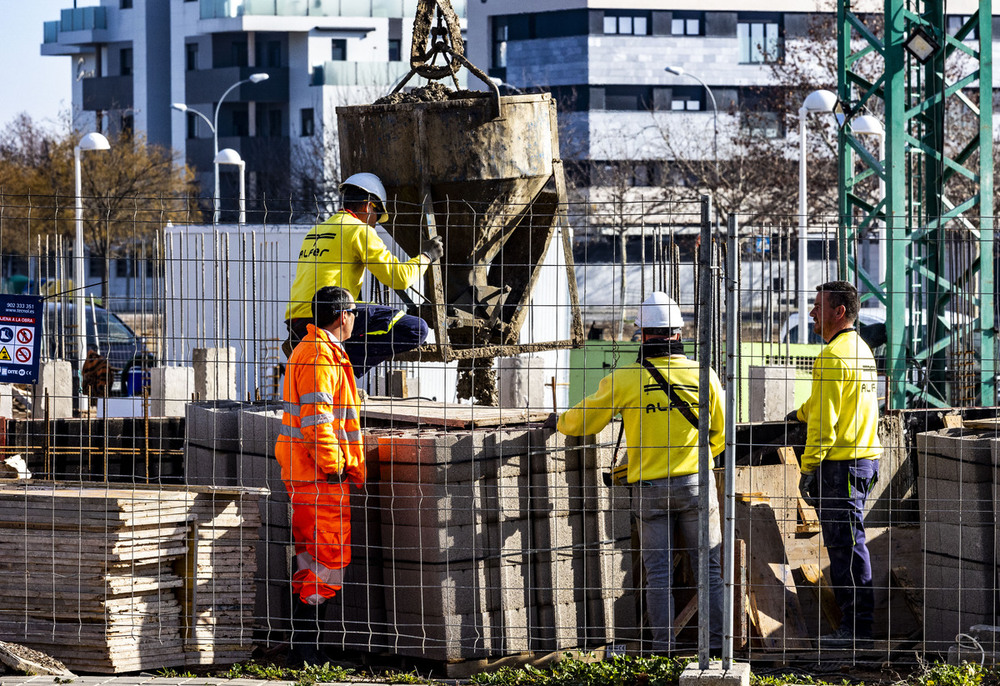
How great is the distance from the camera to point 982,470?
729 centimetres

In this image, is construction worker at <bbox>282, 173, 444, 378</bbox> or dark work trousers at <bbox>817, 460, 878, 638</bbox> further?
construction worker at <bbox>282, 173, 444, 378</bbox>

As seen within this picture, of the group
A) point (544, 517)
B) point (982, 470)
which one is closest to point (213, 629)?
point (544, 517)

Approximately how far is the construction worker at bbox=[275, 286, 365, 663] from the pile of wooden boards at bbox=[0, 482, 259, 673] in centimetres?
28

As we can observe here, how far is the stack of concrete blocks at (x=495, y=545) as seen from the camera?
275 inches

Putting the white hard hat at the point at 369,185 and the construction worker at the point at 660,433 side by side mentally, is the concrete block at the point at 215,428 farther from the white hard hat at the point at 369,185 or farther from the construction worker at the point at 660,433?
the construction worker at the point at 660,433

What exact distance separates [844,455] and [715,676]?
223 centimetres

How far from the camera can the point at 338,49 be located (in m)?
64.9

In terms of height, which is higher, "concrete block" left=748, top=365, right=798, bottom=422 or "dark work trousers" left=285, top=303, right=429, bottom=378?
"dark work trousers" left=285, top=303, right=429, bottom=378

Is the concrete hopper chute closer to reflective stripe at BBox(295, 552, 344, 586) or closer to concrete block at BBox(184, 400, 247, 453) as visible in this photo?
concrete block at BBox(184, 400, 247, 453)

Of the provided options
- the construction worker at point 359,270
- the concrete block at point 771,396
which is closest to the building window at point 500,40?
the concrete block at point 771,396

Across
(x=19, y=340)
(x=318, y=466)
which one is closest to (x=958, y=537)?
(x=318, y=466)

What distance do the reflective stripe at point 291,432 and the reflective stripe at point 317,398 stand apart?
175mm

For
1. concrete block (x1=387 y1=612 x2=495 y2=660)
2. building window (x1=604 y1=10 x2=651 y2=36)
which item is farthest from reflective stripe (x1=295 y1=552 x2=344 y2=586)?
building window (x1=604 y1=10 x2=651 y2=36)

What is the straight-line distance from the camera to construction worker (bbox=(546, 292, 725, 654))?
7105 mm
